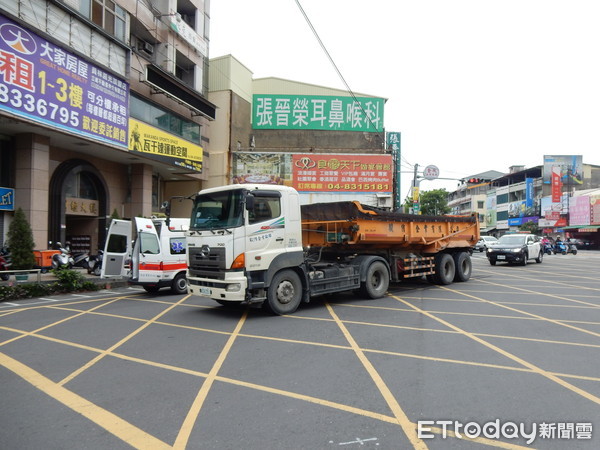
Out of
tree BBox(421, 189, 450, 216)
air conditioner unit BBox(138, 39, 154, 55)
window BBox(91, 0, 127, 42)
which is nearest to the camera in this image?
window BBox(91, 0, 127, 42)

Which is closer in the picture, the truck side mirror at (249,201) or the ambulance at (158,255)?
the truck side mirror at (249,201)

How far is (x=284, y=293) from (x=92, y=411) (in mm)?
4538

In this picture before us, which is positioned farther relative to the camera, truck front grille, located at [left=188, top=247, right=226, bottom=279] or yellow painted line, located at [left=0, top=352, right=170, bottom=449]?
truck front grille, located at [left=188, top=247, right=226, bottom=279]

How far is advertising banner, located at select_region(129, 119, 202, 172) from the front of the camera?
726 inches

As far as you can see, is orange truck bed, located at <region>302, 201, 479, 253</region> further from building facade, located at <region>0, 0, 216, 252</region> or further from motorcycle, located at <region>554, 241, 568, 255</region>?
motorcycle, located at <region>554, 241, 568, 255</region>

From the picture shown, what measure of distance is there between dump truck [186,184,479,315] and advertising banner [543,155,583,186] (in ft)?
170

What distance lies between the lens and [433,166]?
26.1m

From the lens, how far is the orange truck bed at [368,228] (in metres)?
9.01

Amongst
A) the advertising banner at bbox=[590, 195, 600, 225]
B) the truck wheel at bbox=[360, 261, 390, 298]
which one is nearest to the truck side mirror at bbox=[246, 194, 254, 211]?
the truck wheel at bbox=[360, 261, 390, 298]

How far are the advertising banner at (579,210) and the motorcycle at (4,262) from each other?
55431 millimetres

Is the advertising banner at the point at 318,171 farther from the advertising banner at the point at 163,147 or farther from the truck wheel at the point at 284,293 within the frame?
the truck wheel at the point at 284,293

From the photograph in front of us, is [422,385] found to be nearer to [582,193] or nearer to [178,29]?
[178,29]

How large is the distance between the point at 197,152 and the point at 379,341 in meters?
20.3

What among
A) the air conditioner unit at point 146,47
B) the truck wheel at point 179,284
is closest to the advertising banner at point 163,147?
the air conditioner unit at point 146,47
